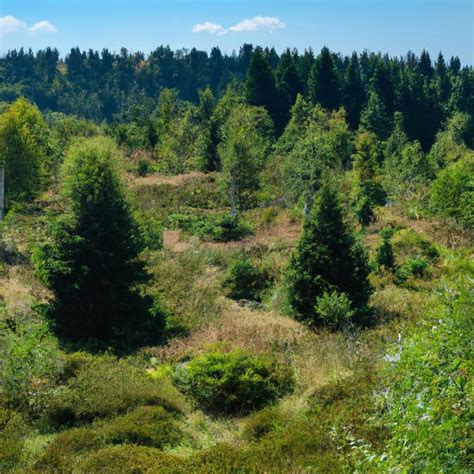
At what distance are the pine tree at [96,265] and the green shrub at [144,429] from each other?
5852 millimetres

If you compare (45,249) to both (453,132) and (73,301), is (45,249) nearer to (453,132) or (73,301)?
(73,301)

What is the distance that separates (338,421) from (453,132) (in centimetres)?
4872

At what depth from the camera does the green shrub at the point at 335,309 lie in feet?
44.7

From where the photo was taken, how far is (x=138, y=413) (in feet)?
27.9

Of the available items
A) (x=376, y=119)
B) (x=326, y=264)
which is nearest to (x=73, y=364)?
(x=326, y=264)

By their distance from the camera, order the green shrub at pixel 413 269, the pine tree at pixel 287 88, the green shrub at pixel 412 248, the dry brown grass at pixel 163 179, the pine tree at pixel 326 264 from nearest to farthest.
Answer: the pine tree at pixel 326 264, the green shrub at pixel 413 269, the green shrub at pixel 412 248, the dry brown grass at pixel 163 179, the pine tree at pixel 287 88

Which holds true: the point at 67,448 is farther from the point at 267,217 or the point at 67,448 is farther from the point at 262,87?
the point at 262,87

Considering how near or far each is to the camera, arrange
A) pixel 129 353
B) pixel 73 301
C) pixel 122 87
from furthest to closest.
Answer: pixel 122 87
pixel 73 301
pixel 129 353

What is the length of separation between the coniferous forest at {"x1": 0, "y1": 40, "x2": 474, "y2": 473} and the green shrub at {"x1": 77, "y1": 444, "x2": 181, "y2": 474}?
25 millimetres

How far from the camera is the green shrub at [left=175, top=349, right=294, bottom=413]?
9.57 meters

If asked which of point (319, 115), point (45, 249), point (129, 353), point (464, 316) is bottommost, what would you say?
point (129, 353)

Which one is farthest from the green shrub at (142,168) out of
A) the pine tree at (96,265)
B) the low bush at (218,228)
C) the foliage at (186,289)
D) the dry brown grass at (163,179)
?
the pine tree at (96,265)

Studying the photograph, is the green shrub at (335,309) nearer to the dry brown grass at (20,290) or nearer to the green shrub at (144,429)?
the green shrub at (144,429)

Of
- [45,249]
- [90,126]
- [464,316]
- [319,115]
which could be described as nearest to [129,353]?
[45,249]
